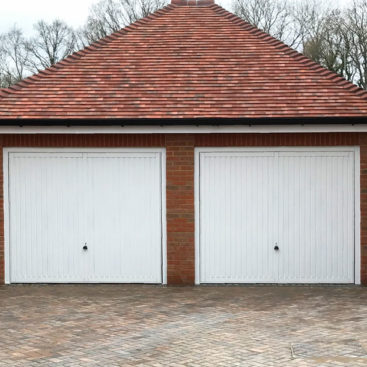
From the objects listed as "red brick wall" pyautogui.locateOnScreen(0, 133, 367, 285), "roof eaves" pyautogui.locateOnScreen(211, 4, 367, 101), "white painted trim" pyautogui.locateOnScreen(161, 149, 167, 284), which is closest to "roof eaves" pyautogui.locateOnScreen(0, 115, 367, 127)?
"red brick wall" pyautogui.locateOnScreen(0, 133, 367, 285)

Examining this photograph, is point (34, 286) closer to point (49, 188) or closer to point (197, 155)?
point (49, 188)

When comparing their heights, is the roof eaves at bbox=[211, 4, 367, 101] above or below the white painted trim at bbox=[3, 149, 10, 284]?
above

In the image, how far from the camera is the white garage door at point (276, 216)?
1241 centimetres

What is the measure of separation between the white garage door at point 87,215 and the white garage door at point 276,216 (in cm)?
93

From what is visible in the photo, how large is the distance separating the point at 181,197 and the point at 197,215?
40 cm

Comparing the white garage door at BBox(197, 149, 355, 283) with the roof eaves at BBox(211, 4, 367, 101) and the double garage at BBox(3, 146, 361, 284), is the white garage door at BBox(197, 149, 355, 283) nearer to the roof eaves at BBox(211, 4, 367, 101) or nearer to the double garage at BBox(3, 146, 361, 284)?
the double garage at BBox(3, 146, 361, 284)

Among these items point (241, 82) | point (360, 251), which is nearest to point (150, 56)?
point (241, 82)

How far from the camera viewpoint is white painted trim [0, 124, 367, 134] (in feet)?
39.8

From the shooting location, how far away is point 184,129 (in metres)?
12.2

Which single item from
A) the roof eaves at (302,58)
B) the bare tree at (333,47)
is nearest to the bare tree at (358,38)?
the bare tree at (333,47)

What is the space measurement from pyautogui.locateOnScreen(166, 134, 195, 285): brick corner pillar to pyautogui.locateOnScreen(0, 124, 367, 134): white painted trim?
0.86ft

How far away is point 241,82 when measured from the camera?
13.1 metres

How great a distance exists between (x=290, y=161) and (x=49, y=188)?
161 inches

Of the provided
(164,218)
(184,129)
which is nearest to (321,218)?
(164,218)
